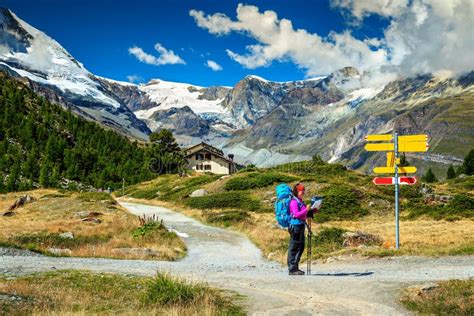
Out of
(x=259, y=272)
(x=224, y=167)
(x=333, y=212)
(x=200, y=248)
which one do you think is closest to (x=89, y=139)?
(x=224, y=167)

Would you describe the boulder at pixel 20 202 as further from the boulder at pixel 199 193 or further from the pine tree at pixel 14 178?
the pine tree at pixel 14 178

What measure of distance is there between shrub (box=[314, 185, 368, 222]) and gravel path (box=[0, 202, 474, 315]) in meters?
22.1

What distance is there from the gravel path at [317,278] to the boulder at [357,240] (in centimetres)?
479

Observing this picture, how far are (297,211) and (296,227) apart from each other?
53 centimetres

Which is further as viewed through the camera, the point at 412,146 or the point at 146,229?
the point at 146,229

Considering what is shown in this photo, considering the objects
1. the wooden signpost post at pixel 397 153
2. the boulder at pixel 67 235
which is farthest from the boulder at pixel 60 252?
the wooden signpost post at pixel 397 153

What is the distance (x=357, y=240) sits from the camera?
2456 cm

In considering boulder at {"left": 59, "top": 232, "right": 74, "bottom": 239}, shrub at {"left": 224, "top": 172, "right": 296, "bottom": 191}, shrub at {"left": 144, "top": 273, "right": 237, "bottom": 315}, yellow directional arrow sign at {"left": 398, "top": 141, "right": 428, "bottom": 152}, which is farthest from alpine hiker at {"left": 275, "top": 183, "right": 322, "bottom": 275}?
shrub at {"left": 224, "top": 172, "right": 296, "bottom": 191}

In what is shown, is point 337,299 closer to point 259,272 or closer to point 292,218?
point 292,218

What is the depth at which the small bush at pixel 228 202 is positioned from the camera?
5081 centimetres

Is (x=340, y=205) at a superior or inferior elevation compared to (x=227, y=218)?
superior

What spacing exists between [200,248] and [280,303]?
16.9 meters

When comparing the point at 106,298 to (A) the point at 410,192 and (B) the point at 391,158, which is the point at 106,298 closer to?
(B) the point at 391,158

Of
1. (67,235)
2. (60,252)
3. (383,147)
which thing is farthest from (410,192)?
(60,252)
